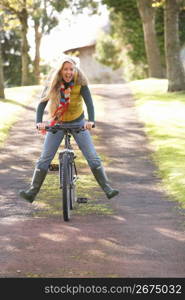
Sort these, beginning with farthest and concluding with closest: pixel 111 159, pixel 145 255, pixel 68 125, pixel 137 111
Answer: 1. pixel 137 111
2. pixel 111 159
3. pixel 68 125
4. pixel 145 255

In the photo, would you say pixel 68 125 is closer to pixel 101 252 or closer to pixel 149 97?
pixel 101 252

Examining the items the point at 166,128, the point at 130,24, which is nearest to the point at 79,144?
the point at 166,128

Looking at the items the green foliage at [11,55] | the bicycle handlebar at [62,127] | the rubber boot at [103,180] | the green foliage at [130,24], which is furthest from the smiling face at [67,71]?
the green foliage at [11,55]

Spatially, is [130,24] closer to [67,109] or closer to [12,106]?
[12,106]

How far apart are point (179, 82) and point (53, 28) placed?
25.9 m

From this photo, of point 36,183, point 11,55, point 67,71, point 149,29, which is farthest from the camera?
point 11,55

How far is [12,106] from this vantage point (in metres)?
30.1

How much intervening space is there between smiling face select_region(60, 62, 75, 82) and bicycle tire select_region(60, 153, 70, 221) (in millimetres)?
1072

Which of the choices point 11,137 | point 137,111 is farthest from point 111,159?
point 137,111

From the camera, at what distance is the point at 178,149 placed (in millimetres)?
18422

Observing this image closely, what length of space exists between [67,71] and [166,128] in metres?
12.4

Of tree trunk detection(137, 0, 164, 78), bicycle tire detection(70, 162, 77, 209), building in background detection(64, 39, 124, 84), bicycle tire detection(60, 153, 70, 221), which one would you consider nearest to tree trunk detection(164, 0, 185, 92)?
tree trunk detection(137, 0, 164, 78)

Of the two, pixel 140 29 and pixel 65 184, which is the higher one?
pixel 140 29

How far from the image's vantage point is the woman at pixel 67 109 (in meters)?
10.5
